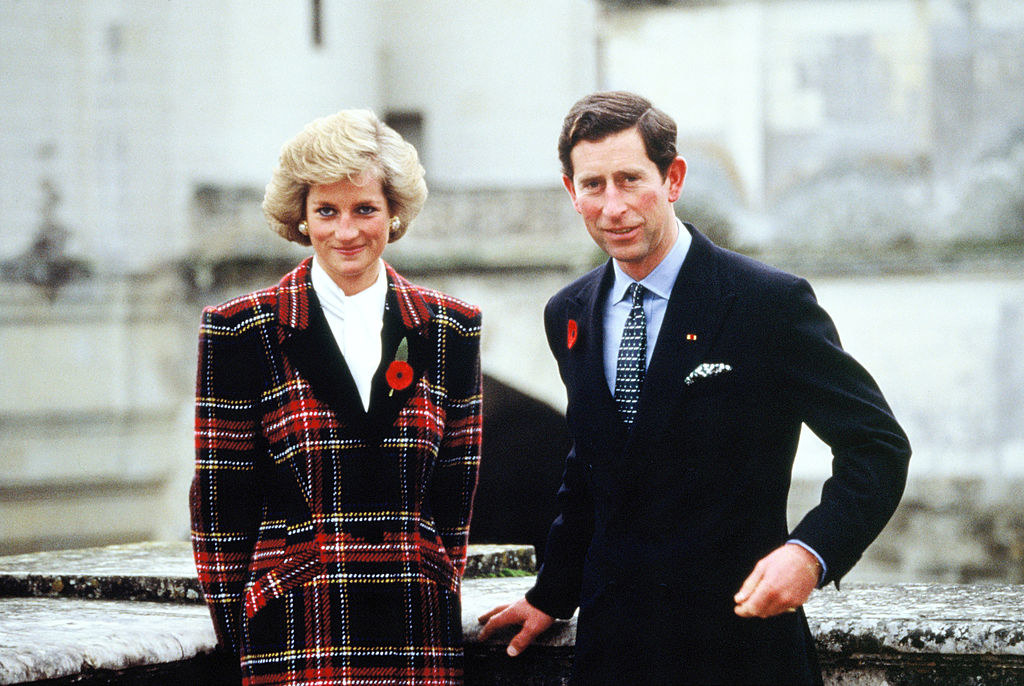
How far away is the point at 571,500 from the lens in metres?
2.30

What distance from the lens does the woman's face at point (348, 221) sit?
231 centimetres

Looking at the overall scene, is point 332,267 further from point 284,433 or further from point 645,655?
point 645,655

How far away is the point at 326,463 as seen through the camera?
2.27 m

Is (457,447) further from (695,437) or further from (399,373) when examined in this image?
(695,437)

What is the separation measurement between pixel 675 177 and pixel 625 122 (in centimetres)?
13

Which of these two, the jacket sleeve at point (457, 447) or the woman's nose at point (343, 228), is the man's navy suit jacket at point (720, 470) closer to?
the jacket sleeve at point (457, 447)

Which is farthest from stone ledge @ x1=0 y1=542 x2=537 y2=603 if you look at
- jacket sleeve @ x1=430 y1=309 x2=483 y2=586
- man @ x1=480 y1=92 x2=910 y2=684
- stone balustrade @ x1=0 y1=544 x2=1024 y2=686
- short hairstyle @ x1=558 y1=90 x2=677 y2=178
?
short hairstyle @ x1=558 y1=90 x2=677 y2=178

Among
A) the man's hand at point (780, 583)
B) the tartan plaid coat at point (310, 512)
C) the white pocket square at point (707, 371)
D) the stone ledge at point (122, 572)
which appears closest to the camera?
the man's hand at point (780, 583)

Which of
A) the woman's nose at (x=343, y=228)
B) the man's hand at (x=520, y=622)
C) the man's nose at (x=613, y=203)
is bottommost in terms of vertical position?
the man's hand at (x=520, y=622)

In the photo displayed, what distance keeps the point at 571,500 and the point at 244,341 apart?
61 centimetres

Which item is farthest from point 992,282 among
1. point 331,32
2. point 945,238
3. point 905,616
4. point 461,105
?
point 905,616

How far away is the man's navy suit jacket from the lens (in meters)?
1.96

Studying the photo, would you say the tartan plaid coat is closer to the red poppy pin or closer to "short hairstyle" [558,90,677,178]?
the red poppy pin

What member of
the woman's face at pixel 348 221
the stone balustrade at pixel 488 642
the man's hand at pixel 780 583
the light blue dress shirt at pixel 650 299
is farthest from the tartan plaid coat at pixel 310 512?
the man's hand at pixel 780 583
